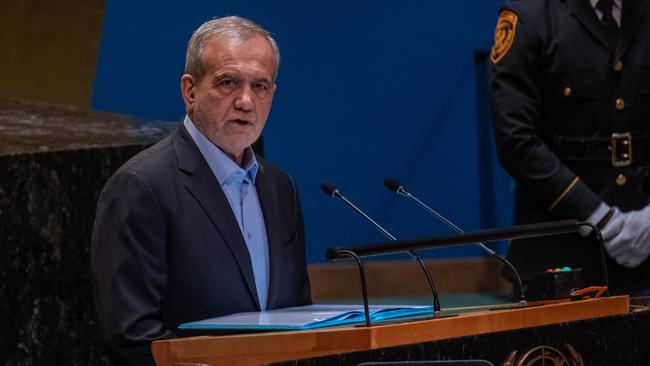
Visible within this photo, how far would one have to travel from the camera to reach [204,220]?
2297 millimetres

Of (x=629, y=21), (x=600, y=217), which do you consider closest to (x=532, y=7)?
(x=629, y=21)

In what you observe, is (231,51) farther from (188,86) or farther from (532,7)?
(532,7)

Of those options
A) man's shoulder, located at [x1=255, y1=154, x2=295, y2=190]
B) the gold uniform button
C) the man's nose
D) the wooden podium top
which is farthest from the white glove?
the wooden podium top

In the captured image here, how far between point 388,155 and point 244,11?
1.04 metres

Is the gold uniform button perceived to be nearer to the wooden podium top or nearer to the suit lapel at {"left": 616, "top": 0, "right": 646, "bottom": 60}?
the suit lapel at {"left": 616, "top": 0, "right": 646, "bottom": 60}

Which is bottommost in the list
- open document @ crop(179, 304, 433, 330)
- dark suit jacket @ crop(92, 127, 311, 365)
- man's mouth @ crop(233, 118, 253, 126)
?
open document @ crop(179, 304, 433, 330)

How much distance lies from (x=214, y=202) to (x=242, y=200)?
133mm

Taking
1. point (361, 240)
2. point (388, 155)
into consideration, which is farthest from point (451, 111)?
point (361, 240)

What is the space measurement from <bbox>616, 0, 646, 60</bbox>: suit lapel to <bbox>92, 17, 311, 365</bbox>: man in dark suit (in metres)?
1.06

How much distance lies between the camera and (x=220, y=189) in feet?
7.75

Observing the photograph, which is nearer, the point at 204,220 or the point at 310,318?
the point at 310,318

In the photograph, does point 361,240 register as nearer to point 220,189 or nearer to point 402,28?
point 402,28

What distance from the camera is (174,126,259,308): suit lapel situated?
2.30 metres

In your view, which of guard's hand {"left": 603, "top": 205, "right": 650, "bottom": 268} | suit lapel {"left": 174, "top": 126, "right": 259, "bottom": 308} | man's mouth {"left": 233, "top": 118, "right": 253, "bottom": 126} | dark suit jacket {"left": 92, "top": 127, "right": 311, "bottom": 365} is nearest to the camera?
dark suit jacket {"left": 92, "top": 127, "right": 311, "bottom": 365}
